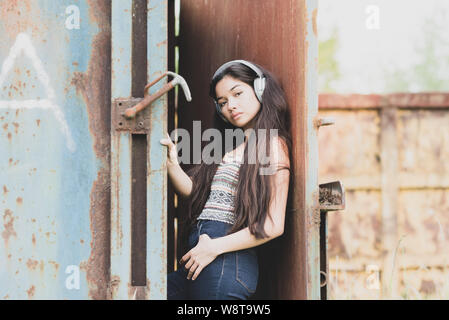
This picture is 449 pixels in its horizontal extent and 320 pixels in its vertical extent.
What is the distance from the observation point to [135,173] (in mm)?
2037

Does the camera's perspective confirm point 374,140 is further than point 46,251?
Yes

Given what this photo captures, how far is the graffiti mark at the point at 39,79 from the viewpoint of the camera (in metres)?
2.14

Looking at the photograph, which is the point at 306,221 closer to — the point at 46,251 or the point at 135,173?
the point at 135,173

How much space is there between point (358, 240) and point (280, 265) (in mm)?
2811

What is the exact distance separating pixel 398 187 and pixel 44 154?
3.67 meters

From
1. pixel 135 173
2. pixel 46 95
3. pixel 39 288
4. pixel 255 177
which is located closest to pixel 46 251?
pixel 39 288

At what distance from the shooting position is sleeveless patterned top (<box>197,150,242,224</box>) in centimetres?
234

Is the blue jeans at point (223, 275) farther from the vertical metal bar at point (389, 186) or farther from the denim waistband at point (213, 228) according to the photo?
the vertical metal bar at point (389, 186)

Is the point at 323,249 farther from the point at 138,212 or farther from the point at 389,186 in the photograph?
the point at 389,186

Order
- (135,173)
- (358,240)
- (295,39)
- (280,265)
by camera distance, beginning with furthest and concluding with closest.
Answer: (358,240) → (280,265) → (295,39) → (135,173)

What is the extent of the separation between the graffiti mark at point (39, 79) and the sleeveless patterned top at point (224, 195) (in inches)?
25.1

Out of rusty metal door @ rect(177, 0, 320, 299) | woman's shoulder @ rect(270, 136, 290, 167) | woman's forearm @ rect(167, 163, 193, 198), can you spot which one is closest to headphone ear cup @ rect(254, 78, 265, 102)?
rusty metal door @ rect(177, 0, 320, 299)

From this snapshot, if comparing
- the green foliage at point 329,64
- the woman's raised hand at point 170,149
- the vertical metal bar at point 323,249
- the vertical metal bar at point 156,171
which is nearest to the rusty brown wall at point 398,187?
the vertical metal bar at point 323,249

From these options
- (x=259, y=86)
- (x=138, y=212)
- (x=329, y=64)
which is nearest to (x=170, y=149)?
(x=138, y=212)
